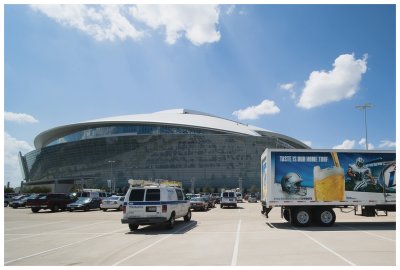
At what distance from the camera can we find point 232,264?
8.73 m

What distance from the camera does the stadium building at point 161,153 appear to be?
389ft

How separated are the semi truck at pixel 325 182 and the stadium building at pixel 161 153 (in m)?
93.8

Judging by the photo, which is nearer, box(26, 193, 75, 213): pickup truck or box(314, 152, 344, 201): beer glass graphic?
box(314, 152, 344, 201): beer glass graphic

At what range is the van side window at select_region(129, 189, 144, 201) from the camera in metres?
17.0

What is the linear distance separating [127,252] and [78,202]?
91.4ft

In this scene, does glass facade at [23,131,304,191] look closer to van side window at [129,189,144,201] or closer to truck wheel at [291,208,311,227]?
truck wheel at [291,208,311,227]

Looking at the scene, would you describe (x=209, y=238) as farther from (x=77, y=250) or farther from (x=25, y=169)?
(x=25, y=169)

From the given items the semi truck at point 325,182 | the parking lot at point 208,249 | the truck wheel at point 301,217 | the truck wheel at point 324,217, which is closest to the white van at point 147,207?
the parking lot at point 208,249

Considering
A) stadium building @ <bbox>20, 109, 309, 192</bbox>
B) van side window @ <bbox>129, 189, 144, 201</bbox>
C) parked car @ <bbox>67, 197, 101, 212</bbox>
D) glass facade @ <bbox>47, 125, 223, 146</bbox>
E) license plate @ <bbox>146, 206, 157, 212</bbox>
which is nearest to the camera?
license plate @ <bbox>146, 206, 157, 212</bbox>

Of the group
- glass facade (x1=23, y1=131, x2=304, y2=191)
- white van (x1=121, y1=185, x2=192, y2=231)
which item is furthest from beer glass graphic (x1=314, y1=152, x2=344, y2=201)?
glass facade (x1=23, y1=131, x2=304, y2=191)

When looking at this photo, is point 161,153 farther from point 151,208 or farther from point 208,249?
point 208,249

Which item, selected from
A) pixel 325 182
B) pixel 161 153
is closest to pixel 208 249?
pixel 325 182

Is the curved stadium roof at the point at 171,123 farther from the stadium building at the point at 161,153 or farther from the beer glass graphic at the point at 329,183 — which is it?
the beer glass graphic at the point at 329,183

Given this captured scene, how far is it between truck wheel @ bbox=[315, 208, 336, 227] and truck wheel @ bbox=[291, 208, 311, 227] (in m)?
0.43
